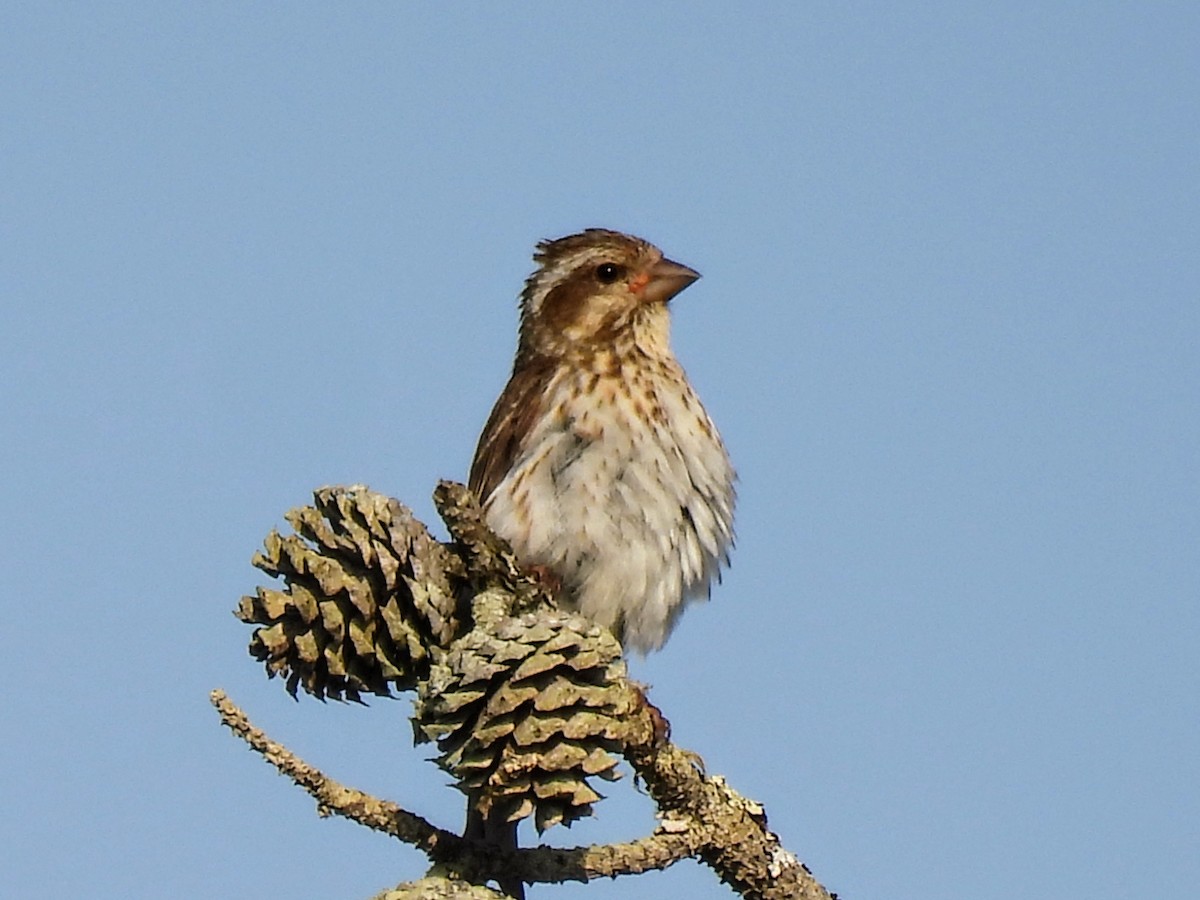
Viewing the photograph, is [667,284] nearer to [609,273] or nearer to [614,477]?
[609,273]

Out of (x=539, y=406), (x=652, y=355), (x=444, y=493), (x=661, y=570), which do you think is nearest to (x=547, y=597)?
(x=444, y=493)

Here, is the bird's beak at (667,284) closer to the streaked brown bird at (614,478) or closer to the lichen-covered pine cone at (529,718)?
the streaked brown bird at (614,478)

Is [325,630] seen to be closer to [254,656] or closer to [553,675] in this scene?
[254,656]

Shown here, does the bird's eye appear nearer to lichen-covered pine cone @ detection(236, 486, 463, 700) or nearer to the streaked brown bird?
the streaked brown bird

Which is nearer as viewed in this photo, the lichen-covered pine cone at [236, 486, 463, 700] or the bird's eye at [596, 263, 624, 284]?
the lichen-covered pine cone at [236, 486, 463, 700]

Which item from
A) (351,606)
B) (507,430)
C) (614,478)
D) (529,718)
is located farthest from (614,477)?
(529,718)

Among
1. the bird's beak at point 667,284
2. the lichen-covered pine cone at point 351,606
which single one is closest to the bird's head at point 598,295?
the bird's beak at point 667,284

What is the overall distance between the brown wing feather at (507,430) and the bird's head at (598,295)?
9.5 inches

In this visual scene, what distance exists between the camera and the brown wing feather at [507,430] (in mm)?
6363

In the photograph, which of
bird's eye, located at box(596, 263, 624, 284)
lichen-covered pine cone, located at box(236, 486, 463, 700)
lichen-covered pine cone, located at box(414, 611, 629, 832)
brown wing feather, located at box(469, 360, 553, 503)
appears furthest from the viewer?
bird's eye, located at box(596, 263, 624, 284)

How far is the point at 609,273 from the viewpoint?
7.21 m

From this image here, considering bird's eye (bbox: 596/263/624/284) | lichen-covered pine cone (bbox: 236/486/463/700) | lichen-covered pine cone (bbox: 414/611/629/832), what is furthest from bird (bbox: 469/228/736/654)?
lichen-covered pine cone (bbox: 414/611/629/832)

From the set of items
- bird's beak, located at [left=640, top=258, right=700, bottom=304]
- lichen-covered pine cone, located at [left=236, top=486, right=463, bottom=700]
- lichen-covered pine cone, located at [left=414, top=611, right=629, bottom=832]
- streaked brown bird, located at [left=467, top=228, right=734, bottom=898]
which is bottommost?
lichen-covered pine cone, located at [left=414, top=611, right=629, bottom=832]

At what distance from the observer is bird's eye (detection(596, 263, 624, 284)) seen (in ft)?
23.7
